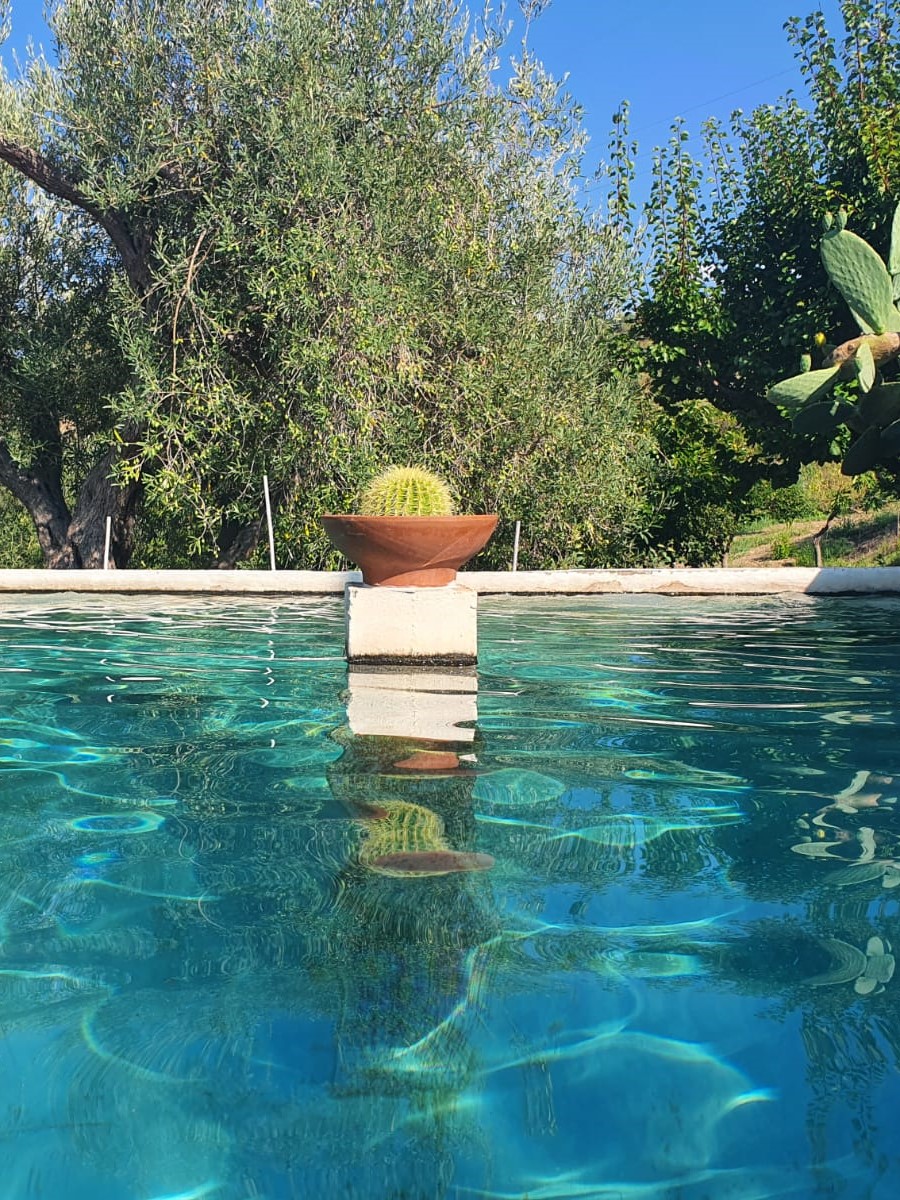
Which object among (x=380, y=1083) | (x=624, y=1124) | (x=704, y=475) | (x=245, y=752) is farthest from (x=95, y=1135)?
(x=704, y=475)

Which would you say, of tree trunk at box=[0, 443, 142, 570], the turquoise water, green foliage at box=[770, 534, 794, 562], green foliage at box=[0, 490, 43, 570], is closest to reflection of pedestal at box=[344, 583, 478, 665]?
the turquoise water

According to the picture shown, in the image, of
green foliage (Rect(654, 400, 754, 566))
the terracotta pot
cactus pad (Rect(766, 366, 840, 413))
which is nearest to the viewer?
the terracotta pot

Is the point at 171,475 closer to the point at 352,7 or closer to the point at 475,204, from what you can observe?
the point at 475,204

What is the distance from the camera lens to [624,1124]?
57.4 inches

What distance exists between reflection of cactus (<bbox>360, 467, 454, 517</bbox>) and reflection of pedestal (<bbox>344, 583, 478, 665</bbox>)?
1.29 ft

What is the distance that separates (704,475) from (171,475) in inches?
266

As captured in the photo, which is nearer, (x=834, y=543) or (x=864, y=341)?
(x=864, y=341)

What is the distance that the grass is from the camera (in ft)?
67.2

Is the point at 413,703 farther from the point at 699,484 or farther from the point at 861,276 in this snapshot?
the point at 699,484

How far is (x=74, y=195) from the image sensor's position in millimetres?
11070

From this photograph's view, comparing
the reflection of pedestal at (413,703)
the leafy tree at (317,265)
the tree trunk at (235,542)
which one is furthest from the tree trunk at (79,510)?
the reflection of pedestal at (413,703)

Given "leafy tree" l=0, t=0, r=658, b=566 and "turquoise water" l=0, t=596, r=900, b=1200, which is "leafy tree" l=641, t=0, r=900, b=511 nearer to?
"leafy tree" l=0, t=0, r=658, b=566

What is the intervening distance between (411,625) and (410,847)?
2.97m

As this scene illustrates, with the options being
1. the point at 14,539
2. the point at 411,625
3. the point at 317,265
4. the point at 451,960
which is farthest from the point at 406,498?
the point at 14,539
